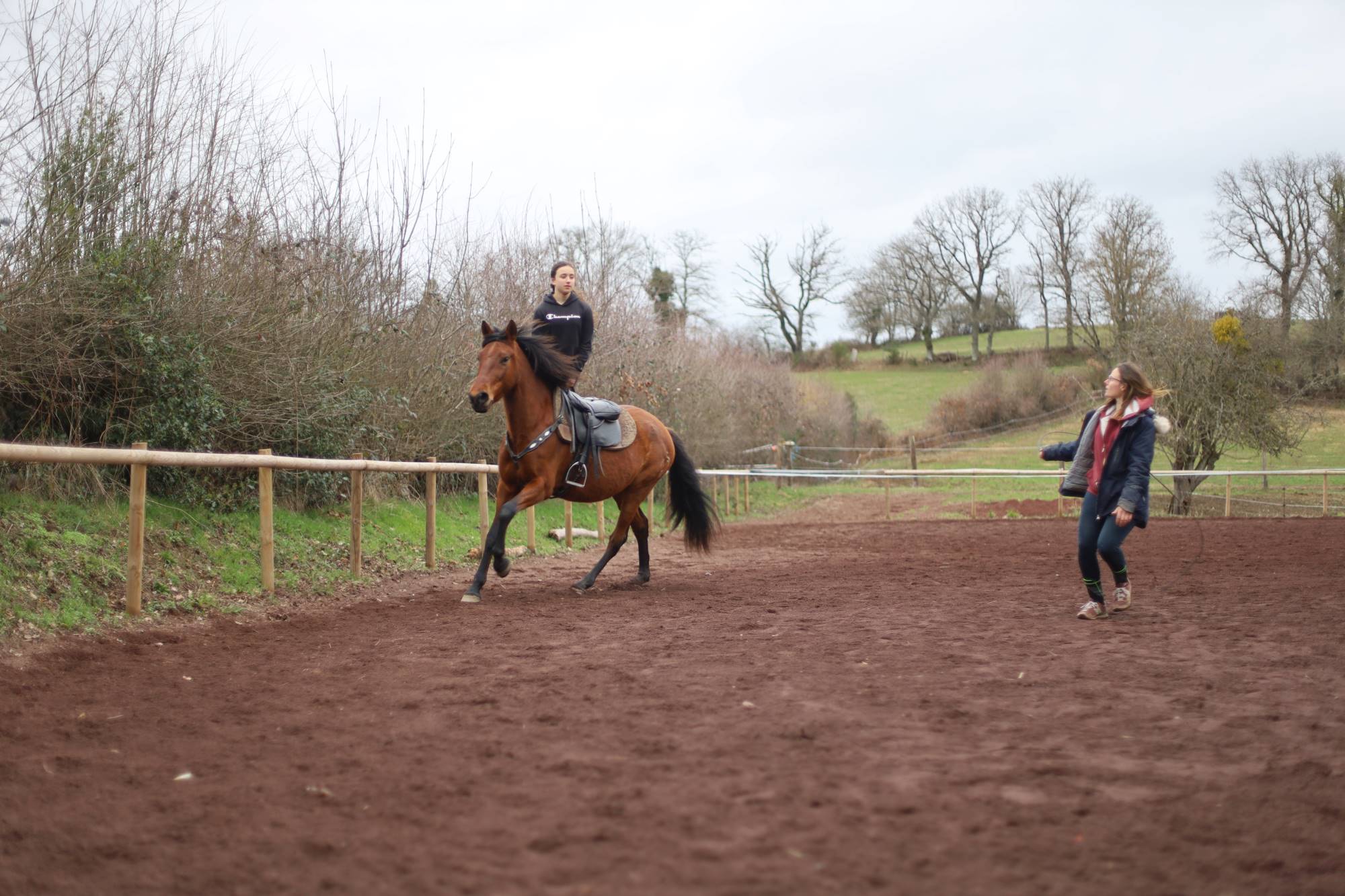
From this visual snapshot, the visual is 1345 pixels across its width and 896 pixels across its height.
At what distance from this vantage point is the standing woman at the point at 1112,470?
270 inches

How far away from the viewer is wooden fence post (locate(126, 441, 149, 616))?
671 cm

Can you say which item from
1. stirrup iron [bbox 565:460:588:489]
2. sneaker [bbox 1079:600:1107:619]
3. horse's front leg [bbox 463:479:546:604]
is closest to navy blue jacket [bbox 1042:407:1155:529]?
sneaker [bbox 1079:600:1107:619]

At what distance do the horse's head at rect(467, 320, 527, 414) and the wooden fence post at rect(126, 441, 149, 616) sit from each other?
7.47 feet

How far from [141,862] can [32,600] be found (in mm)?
4332

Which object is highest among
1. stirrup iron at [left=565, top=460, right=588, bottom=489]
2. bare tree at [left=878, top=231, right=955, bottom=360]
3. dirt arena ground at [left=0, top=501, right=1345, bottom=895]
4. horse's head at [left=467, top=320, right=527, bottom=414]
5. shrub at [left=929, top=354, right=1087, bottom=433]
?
bare tree at [left=878, top=231, right=955, bottom=360]

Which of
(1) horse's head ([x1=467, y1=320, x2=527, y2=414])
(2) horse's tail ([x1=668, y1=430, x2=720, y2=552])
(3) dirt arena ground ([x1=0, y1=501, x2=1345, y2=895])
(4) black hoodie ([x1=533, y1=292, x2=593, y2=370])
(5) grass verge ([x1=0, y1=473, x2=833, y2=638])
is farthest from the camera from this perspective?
(2) horse's tail ([x1=668, y1=430, x2=720, y2=552])

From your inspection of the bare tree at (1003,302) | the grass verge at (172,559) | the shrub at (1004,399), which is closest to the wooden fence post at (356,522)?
the grass verge at (172,559)

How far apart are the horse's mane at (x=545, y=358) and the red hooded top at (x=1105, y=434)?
409 cm

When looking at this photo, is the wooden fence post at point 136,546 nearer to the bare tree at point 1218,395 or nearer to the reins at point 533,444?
the reins at point 533,444

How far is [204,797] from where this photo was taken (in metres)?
3.36

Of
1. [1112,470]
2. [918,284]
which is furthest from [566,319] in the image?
[918,284]

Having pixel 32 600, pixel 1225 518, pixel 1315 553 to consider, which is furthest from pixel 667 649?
pixel 1225 518

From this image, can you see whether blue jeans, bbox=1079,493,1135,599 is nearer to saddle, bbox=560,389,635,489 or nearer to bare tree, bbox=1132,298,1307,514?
saddle, bbox=560,389,635,489

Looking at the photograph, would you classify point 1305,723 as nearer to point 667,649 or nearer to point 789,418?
point 667,649
